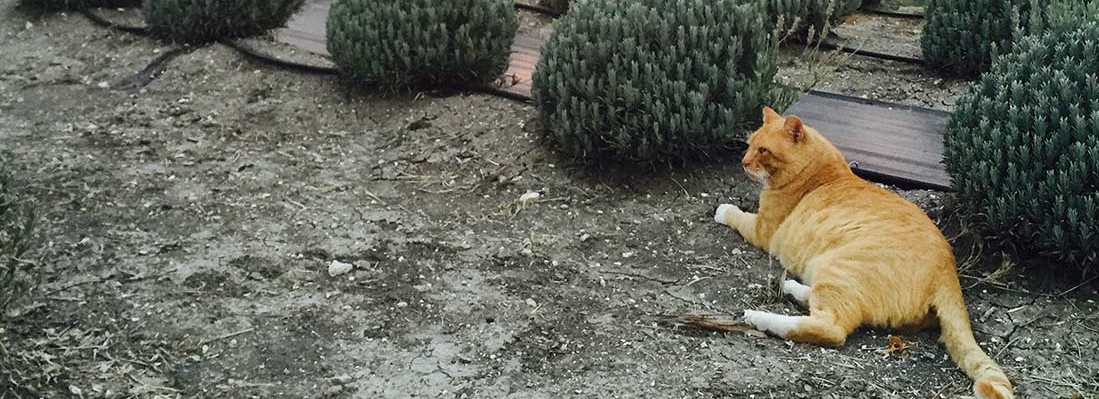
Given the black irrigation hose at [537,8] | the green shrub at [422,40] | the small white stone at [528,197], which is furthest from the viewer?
the black irrigation hose at [537,8]

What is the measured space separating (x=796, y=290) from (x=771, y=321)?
25cm

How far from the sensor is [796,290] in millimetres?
3705

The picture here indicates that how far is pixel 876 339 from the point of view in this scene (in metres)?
3.51

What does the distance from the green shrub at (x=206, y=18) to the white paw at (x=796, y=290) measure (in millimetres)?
4432

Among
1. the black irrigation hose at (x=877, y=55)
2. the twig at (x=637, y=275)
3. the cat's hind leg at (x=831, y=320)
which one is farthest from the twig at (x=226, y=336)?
the black irrigation hose at (x=877, y=55)

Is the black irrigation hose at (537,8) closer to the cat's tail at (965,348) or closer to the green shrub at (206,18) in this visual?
the green shrub at (206,18)

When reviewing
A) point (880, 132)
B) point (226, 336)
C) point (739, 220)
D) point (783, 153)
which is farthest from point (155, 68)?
point (880, 132)

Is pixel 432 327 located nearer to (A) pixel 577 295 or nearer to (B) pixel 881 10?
(A) pixel 577 295

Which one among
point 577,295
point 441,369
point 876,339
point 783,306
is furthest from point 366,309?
point 876,339

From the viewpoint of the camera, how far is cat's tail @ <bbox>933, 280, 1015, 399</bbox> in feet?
9.81

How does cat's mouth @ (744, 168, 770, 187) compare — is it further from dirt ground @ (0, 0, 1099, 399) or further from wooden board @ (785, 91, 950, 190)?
wooden board @ (785, 91, 950, 190)

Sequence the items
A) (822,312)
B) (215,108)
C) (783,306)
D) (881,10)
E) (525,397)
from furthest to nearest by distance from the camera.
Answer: (881,10) → (215,108) → (783,306) → (822,312) → (525,397)

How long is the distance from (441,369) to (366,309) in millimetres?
539

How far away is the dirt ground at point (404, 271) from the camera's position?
11.0ft
